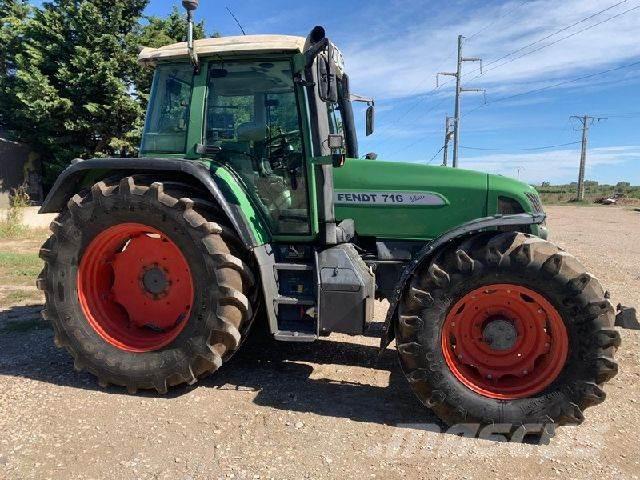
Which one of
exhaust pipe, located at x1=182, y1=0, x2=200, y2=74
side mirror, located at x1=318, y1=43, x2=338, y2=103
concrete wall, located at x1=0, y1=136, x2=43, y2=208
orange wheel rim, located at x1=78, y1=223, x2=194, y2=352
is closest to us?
side mirror, located at x1=318, y1=43, x2=338, y2=103

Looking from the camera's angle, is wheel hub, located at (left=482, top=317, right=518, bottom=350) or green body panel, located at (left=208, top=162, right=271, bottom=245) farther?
green body panel, located at (left=208, top=162, right=271, bottom=245)

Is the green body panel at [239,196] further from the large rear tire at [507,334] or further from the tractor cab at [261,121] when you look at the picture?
the large rear tire at [507,334]

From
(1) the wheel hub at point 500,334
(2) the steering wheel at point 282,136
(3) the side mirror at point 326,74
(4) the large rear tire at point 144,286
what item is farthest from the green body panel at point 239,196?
(1) the wheel hub at point 500,334

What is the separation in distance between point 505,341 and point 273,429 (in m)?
1.66

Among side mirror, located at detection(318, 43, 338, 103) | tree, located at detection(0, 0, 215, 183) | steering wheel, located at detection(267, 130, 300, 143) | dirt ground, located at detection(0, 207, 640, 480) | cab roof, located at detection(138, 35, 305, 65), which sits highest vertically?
tree, located at detection(0, 0, 215, 183)

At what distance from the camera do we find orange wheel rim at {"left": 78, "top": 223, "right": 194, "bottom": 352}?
3.84 m

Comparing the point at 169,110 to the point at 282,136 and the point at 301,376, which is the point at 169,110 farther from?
the point at 301,376

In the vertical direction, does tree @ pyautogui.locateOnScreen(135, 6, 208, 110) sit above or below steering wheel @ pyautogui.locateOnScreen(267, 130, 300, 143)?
above

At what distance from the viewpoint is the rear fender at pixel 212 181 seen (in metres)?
3.58

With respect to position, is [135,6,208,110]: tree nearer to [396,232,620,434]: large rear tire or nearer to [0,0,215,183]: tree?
[0,0,215,183]: tree

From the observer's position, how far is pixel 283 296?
3.76 metres

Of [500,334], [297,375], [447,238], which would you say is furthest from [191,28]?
[500,334]

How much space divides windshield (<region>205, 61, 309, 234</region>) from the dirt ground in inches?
51.4

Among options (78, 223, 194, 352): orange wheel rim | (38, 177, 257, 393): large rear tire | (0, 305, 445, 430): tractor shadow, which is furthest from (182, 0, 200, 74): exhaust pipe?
(0, 305, 445, 430): tractor shadow
